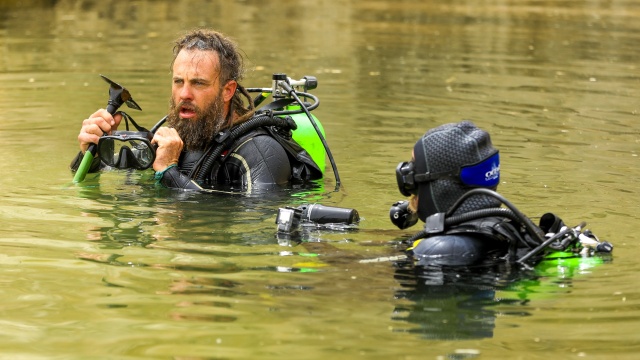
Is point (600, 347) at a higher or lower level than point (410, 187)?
lower

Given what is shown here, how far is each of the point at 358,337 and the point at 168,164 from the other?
2.65 metres

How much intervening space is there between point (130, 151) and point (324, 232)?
1429 mm

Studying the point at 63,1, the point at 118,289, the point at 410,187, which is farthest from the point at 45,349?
the point at 63,1

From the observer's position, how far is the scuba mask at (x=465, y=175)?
4.74 metres

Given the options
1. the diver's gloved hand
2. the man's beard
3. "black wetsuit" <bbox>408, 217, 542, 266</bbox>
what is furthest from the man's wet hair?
"black wetsuit" <bbox>408, 217, 542, 266</bbox>

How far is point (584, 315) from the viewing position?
4539mm

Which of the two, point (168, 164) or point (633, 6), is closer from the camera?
point (168, 164)

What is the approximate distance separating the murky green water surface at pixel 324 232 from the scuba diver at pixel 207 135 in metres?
0.19

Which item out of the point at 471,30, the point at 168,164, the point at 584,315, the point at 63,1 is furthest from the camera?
the point at 63,1

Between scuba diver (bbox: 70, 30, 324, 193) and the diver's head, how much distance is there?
74.0 inches

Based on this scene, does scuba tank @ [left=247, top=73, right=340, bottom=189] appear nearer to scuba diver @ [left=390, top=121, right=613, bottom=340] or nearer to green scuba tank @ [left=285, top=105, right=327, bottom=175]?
green scuba tank @ [left=285, top=105, right=327, bottom=175]

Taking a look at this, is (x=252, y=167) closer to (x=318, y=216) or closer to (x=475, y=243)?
(x=318, y=216)

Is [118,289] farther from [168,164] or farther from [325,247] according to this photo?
[168,164]

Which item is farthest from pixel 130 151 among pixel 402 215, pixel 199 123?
pixel 402 215
